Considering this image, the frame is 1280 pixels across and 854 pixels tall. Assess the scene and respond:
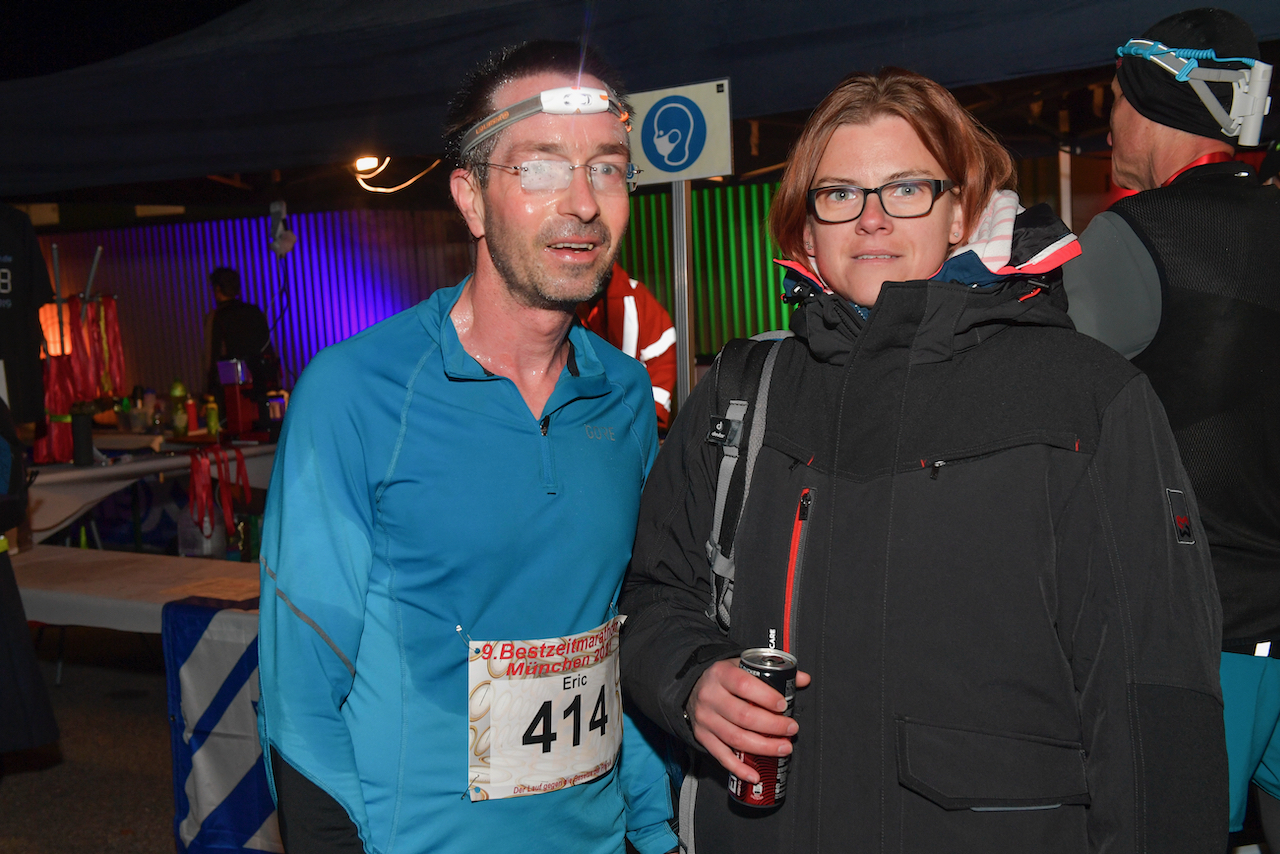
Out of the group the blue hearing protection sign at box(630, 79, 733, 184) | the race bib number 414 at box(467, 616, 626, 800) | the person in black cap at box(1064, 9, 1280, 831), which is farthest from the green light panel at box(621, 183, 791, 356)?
the race bib number 414 at box(467, 616, 626, 800)

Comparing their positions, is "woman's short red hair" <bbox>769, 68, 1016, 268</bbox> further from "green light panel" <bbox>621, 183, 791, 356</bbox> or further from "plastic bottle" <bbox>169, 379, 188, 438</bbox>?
"green light panel" <bbox>621, 183, 791, 356</bbox>

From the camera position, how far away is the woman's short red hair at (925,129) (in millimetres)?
1449

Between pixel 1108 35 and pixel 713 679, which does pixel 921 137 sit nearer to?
pixel 713 679

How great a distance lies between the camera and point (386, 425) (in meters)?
1.52

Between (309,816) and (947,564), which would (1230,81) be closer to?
(947,564)

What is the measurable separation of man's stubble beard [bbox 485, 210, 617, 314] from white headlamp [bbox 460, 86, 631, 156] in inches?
5.7

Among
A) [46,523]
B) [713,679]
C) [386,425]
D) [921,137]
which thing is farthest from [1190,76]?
[46,523]

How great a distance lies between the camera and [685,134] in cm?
316

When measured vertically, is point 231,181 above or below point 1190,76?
above

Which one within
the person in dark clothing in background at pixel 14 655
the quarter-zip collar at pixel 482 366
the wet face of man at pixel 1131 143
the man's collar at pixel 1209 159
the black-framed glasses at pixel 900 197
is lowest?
the person in dark clothing in background at pixel 14 655

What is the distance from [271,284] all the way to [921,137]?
44.3ft

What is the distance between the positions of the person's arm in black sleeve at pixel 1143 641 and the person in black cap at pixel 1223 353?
77cm

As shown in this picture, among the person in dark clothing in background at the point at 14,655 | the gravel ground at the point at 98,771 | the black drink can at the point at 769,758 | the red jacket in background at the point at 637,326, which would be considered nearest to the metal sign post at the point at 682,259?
the red jacket in background at the point at 637,326

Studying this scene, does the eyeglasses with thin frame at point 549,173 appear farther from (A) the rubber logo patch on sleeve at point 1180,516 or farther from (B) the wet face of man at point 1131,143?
(B) the wet face of man at point 1131,143
